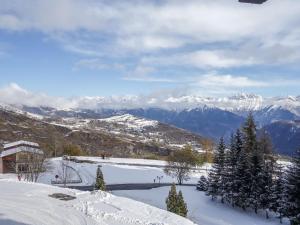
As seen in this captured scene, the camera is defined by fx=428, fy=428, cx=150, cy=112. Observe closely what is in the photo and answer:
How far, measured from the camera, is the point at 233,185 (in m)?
61.0

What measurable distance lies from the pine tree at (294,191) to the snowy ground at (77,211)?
27.0 metres

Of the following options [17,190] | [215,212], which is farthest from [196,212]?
[17,190]

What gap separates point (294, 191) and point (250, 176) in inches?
392

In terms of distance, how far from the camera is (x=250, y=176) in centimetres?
5994

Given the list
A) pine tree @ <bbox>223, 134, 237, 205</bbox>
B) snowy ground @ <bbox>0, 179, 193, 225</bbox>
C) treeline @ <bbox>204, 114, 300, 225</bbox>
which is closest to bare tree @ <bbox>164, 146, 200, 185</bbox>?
treeline @ <bbox>204, 114, 300, 225</bbox>

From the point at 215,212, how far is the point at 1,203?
37.4 meters

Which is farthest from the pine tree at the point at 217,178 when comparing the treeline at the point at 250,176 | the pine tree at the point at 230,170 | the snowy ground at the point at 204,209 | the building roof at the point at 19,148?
the building roof at the point at 19,148

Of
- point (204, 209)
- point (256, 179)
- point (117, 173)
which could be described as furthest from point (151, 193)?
point (117, 173)

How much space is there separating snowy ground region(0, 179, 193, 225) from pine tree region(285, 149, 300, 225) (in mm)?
26954

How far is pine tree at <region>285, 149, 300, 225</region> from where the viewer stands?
165 ft

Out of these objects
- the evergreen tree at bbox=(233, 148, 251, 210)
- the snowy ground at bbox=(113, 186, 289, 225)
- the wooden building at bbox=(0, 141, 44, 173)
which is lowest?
the snowy ground at bbox=(113, 186, 289, 225)

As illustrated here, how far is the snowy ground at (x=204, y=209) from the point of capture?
53969 millimetres

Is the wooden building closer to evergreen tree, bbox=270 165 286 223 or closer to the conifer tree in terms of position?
the conifer tree

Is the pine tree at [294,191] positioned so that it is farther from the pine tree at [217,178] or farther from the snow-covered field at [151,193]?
the pine tree at [217,178]
